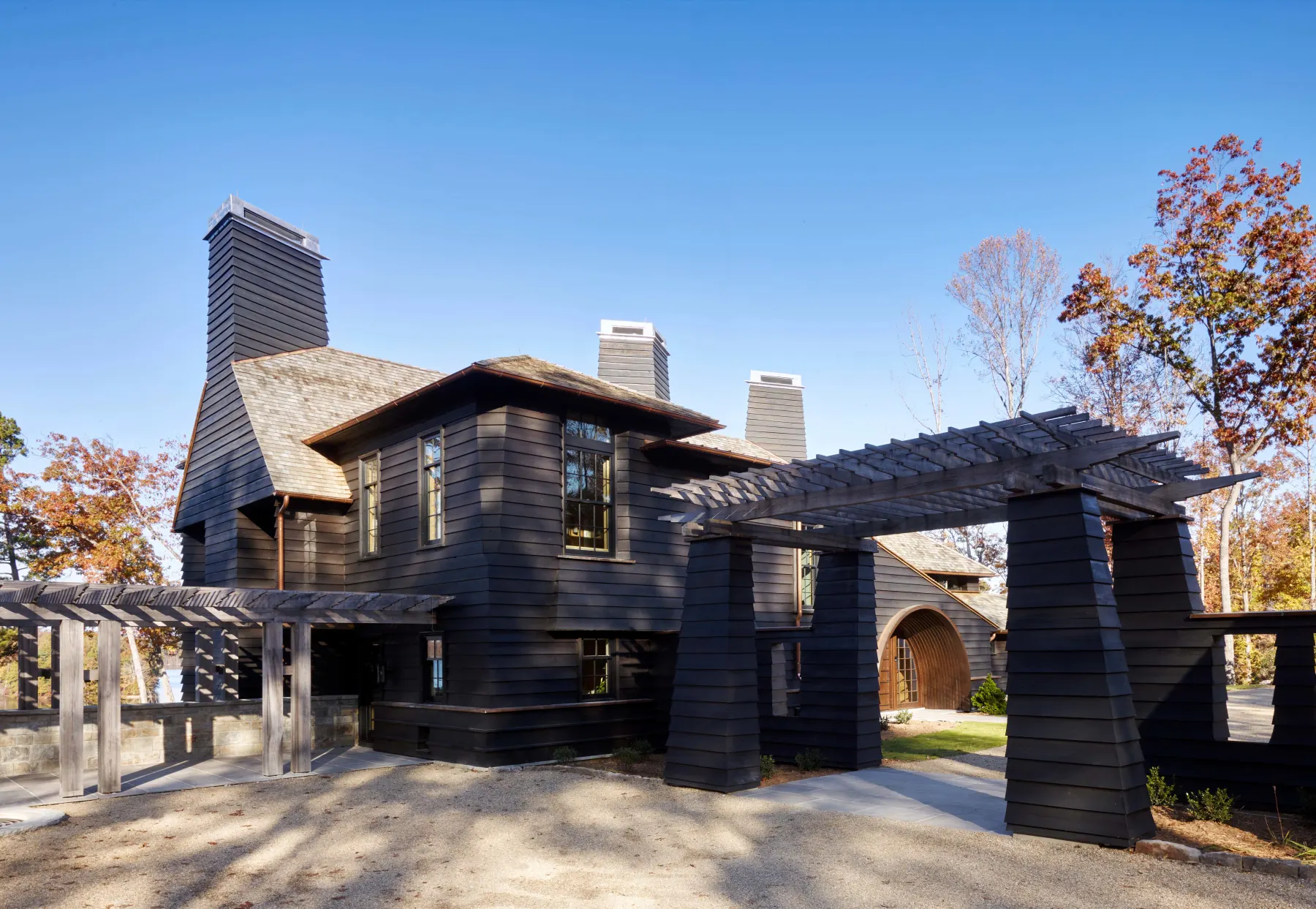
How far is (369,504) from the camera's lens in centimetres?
1641

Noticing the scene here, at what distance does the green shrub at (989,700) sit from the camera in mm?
21734

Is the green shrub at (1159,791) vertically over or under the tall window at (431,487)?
under

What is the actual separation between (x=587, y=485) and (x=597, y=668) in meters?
3.05

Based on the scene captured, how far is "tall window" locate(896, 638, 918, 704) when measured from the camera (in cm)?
2322

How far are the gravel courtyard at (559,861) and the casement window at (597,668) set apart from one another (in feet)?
13.7

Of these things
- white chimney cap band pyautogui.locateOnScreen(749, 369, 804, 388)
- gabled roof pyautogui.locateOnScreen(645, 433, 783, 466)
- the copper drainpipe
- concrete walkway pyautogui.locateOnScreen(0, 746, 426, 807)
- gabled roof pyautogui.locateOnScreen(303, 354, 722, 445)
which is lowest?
concrete walkway pyautogui.locateOnScreen(0, 746, 426, 807)

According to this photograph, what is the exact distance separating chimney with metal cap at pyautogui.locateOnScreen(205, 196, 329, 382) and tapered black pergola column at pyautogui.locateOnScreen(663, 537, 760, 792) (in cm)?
1203

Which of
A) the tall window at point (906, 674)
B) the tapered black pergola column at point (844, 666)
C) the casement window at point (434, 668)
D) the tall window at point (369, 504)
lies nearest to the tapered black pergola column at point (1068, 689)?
the tapered black pergola column at point (844, 666)

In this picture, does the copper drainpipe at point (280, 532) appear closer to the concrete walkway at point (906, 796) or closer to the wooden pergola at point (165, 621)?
the wooden pergola at point (165, 621)

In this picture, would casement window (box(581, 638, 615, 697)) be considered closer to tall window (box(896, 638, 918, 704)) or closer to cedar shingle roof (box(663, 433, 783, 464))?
cedar shingle roof (box(663, 433, 783, 464))

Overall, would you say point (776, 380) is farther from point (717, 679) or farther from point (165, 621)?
point (165, 621)

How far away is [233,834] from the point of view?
883 cm

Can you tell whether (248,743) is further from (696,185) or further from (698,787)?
(696,185)

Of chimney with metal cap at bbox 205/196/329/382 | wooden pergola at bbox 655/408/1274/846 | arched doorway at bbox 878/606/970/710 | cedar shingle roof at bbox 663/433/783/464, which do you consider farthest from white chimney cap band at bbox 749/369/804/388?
wooden pergola at bbox 655/408/1274/846
